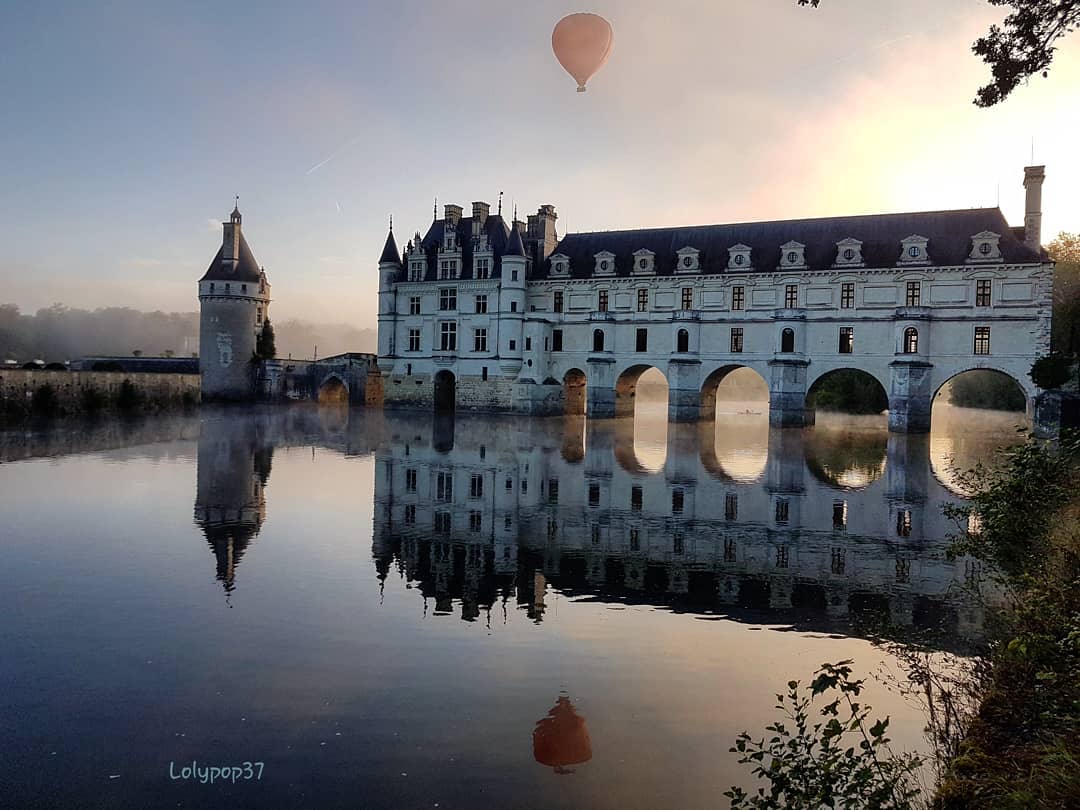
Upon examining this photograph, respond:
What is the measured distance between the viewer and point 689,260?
143 feet

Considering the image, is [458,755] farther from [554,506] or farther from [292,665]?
[554,506]

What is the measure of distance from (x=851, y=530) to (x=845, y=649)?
20.7ft

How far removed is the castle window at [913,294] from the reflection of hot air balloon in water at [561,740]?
3634 cm

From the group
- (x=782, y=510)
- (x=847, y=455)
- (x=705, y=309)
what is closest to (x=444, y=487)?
(x=782, y=510)

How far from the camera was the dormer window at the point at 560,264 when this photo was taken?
47.2 m

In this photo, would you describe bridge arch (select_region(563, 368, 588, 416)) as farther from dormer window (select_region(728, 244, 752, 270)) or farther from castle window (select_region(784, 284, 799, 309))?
castle window (select_region(784, 284, 799, 309))

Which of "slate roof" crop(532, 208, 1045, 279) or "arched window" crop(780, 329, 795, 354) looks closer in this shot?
"slate roof" crop(532, 208, 1045, 279)

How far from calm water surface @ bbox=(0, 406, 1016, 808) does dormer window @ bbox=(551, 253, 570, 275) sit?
1175 inches

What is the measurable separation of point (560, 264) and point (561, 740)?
4286 cm

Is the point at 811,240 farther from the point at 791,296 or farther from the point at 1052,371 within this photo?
the point at 1052,371

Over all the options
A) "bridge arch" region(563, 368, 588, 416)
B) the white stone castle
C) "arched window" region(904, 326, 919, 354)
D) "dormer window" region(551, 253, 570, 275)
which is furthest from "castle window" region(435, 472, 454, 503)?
"dormer window" region(551, 253, 570, 275)

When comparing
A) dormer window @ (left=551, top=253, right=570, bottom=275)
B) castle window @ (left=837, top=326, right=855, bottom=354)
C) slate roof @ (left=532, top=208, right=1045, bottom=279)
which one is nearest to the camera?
slate roof @ (left=532, top=208, right=1045, bottom=279)

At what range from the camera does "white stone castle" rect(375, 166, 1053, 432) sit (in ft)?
119

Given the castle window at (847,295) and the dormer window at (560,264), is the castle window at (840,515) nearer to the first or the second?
the castle window at (847,295)
